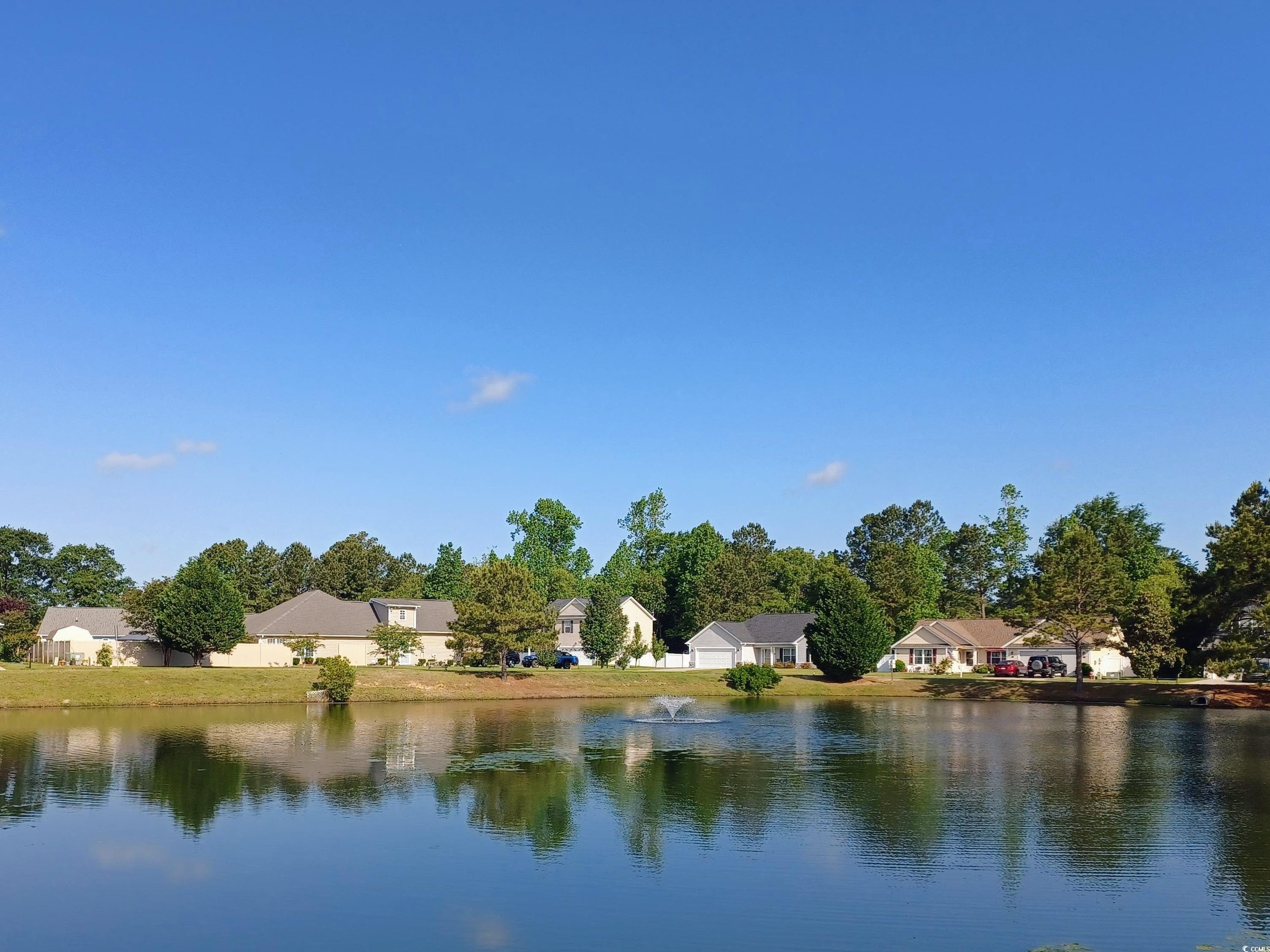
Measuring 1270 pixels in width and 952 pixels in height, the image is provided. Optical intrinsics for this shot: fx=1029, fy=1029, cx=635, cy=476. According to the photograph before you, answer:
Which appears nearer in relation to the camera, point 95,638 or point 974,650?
point 95,638

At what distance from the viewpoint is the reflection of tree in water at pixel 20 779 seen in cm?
2575

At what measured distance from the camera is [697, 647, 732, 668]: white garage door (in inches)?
4119

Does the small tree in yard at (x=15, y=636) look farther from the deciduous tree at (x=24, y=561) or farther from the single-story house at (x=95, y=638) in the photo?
the deciduous tree at (x=24, y=561)

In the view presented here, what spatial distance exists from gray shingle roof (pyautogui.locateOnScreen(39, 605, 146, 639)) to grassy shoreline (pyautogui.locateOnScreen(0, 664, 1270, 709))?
1519 centimetres

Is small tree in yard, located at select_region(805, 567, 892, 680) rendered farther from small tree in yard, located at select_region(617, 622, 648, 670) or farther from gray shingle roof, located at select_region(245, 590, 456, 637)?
gray shingle roof, located at select_region(245, 590, 456, 637)

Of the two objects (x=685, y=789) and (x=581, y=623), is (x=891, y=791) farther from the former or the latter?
(x=581, y=623)

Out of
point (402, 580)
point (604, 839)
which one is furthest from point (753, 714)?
point (402, 580)

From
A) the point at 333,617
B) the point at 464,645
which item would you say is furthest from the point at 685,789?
the point at 333,617

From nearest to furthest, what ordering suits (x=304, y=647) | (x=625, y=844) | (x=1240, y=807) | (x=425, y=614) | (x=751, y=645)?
(x=625, y=844) → (x=1240, y=807) → (x=304, y=647) → (x=425, y=614) → (x=751, y=645)

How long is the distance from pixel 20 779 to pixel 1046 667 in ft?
288

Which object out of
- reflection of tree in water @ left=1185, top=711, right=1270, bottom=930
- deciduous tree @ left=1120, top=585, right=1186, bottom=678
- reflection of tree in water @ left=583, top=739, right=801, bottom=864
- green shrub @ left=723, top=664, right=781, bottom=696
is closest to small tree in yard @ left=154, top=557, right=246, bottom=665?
green shrub @ left=723, top=664, right=781, bottom=696

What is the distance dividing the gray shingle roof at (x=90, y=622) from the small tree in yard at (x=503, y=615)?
3028 cm

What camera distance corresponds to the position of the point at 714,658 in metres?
105

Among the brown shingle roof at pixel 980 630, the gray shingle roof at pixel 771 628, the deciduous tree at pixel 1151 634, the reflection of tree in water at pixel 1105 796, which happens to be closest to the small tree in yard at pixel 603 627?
the gray shingle roof at pixel 771 628
